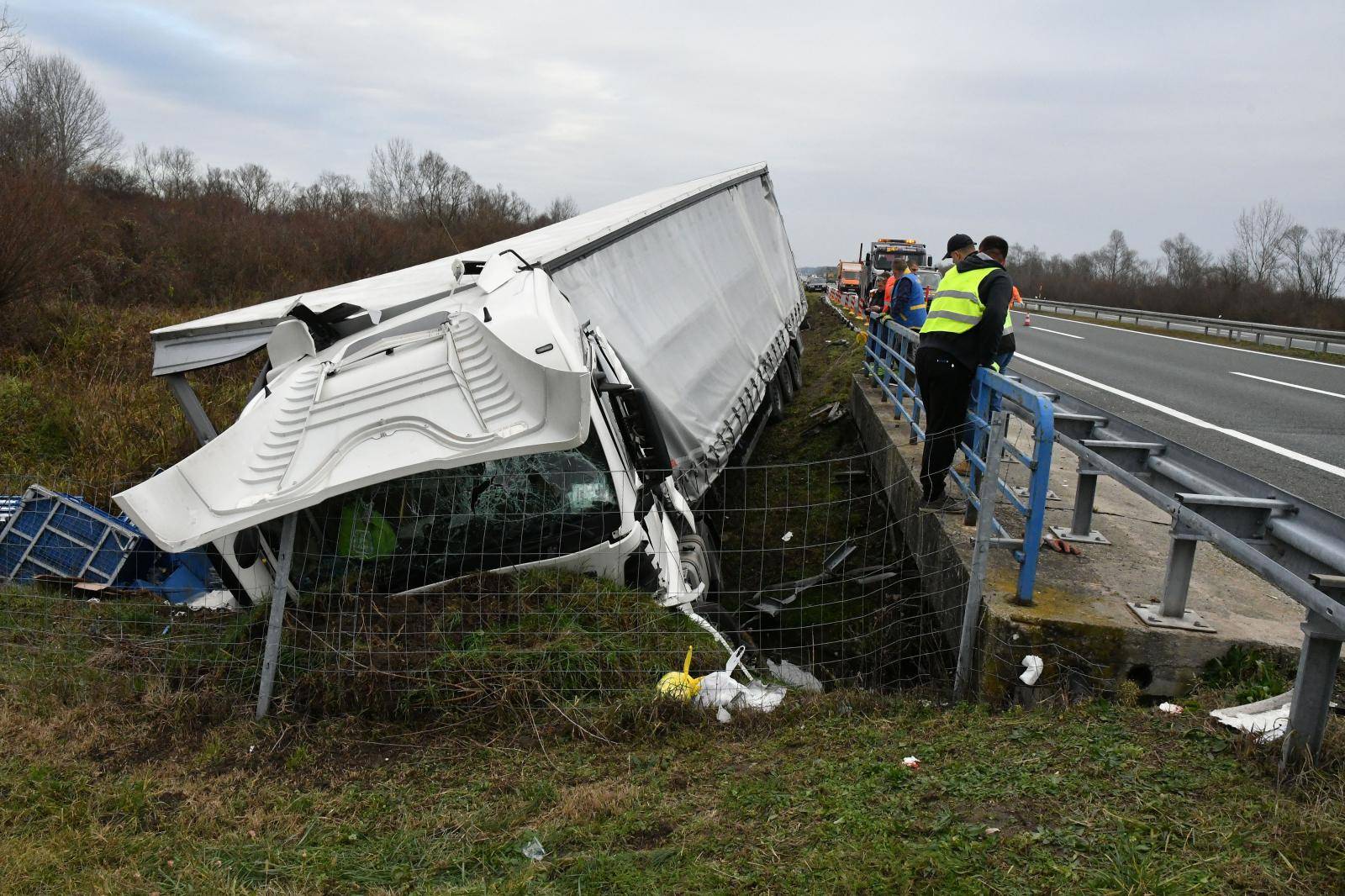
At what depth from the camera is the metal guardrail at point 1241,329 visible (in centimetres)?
1738

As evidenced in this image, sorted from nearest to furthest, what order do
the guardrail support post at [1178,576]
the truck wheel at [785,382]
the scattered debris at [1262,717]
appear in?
the scattered debris at [1262,717], the guardrail support post at [1178,576], the truck wheel at [785,382]

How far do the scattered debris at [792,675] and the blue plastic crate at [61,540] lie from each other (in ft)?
14.0

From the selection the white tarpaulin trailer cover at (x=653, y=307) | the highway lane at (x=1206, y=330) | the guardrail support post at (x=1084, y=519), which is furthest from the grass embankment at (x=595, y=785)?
the highway lane at (x=1206, y=330)

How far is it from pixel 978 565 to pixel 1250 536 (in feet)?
4.05

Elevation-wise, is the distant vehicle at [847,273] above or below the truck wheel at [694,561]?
above

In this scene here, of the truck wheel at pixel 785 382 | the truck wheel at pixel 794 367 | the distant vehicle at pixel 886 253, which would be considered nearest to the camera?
the truck wheel at pixel 785 382

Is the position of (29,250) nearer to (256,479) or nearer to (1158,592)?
(256,479)

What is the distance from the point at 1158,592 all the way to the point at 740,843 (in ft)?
8.59

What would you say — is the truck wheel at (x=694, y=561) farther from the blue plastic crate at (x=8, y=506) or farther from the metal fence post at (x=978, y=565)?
the blue plastic crate at (x=8, y=506)

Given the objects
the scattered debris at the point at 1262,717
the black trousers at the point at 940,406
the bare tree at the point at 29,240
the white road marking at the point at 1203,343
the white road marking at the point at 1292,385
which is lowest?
the scattered debris at the point at 1262,717

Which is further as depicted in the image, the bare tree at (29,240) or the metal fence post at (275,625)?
the bare tree at (29,240)

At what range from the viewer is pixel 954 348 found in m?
5.54

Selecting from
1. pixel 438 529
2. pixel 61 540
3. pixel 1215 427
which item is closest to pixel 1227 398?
pixel 1215 427

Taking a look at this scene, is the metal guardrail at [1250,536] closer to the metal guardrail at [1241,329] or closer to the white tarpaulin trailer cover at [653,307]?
the white tarpaulin trailer cover at [653,307]
